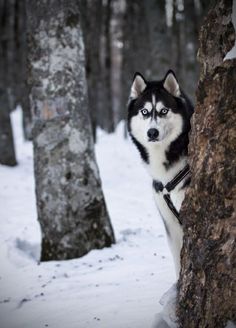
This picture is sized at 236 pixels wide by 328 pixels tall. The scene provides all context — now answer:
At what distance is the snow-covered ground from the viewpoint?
137 inches

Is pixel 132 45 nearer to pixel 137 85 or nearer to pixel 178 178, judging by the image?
pixel 137 85

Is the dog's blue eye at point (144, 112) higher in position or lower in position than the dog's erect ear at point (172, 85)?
lower

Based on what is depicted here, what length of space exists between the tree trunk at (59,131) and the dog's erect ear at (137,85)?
1205 mm

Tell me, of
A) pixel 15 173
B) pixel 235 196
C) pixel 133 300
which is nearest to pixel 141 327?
pixel 133 300

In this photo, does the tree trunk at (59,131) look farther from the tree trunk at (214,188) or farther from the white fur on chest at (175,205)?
the tree trunk at (214,188)

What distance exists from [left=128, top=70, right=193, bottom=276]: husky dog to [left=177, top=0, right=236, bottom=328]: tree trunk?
1052mm

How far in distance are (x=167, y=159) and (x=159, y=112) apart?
1.44ft

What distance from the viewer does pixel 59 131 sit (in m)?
5.20

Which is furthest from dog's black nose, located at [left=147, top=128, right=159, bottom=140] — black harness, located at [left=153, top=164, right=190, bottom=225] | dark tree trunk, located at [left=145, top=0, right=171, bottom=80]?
dark tree trunk, located at [left=145, top=0, right=171, bottom=80]

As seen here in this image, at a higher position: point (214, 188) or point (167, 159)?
point (214, 188)

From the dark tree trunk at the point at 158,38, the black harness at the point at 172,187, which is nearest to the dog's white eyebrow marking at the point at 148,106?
the black harness at the point at 172,187

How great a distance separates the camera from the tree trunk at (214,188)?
7.99 feet

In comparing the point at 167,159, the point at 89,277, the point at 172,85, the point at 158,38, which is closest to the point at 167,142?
the point at 167,159

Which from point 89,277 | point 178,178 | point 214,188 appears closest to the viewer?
point 214,188
